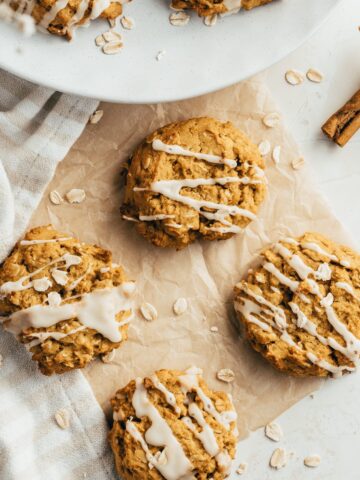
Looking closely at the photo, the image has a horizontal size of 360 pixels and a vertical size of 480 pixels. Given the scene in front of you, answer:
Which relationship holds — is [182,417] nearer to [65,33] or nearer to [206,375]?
[206,375]

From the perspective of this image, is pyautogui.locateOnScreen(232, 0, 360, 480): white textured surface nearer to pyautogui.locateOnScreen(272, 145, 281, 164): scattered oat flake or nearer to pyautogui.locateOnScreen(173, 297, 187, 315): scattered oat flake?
pyautogui.locateOnScreen(272, 145, 281, 164): scattered oat flake

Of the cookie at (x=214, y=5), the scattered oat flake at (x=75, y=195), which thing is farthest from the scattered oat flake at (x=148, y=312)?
the cookie at (x=214, y=5)

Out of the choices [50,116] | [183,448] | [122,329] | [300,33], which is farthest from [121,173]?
[183,448]

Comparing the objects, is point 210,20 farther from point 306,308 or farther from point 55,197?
point 306,308

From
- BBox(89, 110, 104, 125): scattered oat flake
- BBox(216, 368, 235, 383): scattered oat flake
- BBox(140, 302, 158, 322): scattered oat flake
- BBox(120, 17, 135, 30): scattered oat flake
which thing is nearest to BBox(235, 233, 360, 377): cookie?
BBox(216, 368, 235, 383): scattered oat flake

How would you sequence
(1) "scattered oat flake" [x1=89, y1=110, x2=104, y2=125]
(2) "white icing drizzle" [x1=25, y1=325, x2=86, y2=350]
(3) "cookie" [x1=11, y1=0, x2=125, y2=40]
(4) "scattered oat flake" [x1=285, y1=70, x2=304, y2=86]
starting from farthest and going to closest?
(4) "scattered oat flake" [x1=285, y1=70, x2=304, y2=86], (1) "scattered oat flake" [x1=89, y1=110, x2=104, y2=125], (2) "white icing drizzle" [x1=25, y1=325, x2=86, y2=350], (3) "cookie" [x1=11, y1=0, x2=125, y2=40]

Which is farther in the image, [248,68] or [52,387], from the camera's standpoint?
[52,387]
